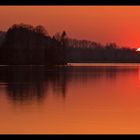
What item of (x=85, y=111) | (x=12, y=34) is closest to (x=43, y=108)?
(x=85, y=111)

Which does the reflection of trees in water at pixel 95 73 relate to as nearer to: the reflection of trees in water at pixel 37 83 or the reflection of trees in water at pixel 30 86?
the reflection of trees in water at pixel 37 83

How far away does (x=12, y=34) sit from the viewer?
96.6 metres

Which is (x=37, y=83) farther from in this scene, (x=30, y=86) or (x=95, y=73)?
(x=95, y=73)

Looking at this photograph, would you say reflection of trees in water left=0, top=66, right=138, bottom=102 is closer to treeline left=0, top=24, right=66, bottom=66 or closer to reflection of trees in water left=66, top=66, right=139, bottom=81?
reflection of trees in water left=66, top=66, right=139, bottom=81

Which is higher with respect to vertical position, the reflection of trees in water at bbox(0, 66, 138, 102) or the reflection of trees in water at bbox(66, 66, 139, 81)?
the reflection of trees in water at bbox(0, 66, 138, 102)

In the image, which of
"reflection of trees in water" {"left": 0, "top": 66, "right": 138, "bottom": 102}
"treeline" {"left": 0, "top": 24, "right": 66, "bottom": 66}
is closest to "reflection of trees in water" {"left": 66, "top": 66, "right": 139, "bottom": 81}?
"reflection of trees in water" {"left": 0, "top": 66, "right": 138, "bottom": 102}

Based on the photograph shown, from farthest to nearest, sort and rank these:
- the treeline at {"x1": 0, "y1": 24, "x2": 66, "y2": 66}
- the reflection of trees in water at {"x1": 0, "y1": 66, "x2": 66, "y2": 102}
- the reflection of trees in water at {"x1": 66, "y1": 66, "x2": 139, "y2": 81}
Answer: the treeline at {"x1": 0, "y1": 24, "x2": 66, "y2": 66}, the reflection of trees in water at {"x1": 66, "y1": 66, "x2": 139, "y2": 81}, the reflection of trees in water at {"x1": 0, "y1": 66, "x2": 66, "y2": 102}

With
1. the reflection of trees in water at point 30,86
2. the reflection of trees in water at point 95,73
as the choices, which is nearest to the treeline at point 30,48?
the reflection of trees in water at point 95,73

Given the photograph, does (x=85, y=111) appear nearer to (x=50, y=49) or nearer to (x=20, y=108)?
(x=20, y=108)

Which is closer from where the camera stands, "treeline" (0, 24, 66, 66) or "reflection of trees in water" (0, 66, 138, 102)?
"reflection of trees in water" (0, 66, 138, 102)

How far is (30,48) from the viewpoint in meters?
94.4

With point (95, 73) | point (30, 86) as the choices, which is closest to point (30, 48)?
point (95, 73)

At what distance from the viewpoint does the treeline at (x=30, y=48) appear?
8750cm

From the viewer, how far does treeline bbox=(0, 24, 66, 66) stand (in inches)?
3445
